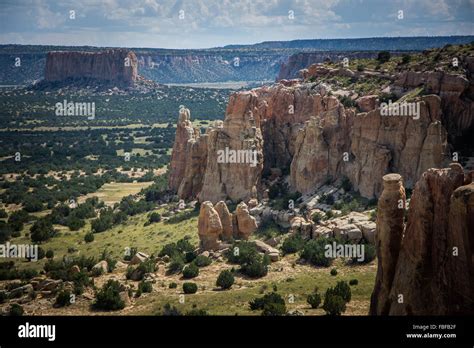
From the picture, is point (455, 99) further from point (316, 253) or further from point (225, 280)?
point (225, 280)

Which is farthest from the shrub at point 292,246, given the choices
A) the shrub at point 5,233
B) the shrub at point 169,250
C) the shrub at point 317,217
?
the shrub at point 5,233

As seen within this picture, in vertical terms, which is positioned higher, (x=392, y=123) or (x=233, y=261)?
(x=392, y=123)

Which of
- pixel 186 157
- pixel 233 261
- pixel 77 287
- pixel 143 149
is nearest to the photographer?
pixel 77 287

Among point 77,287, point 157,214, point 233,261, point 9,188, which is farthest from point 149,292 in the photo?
point 9,188

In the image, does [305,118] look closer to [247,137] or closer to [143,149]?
[247,137]

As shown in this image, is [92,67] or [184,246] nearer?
[184,246]

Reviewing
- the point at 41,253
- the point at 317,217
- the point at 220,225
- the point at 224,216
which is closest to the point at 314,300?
the point at 220,225
